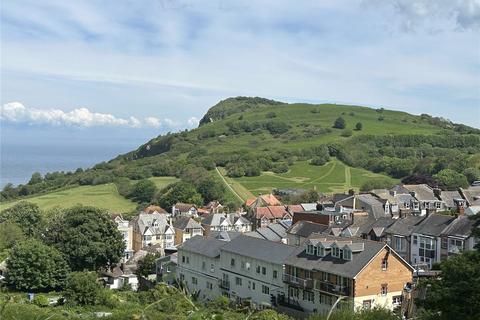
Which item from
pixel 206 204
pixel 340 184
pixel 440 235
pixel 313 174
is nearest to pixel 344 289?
pixel 440 235

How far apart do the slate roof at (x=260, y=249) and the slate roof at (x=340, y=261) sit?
137 centimetres

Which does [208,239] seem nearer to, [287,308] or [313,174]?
[287,308]

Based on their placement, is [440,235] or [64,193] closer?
[440,235]

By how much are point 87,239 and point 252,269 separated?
1702 cm

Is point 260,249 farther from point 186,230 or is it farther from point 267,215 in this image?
point 267,215

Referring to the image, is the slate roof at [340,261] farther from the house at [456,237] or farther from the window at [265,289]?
the house at [456,237]

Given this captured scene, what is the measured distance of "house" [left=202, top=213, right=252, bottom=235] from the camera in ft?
213

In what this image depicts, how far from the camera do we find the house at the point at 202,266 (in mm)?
40938

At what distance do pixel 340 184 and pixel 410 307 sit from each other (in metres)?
71.8

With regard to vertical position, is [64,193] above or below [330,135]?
below

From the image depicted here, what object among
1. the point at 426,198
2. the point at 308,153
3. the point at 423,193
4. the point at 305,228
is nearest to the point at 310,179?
the point at 308,153

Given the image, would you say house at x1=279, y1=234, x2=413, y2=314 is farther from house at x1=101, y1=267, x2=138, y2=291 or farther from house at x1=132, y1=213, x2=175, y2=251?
house at x1=132, y1=213, x2=175, y2=251

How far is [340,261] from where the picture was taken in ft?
105

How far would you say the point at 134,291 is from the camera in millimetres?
45062
